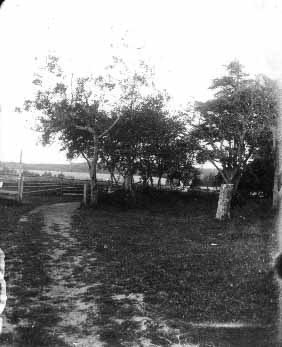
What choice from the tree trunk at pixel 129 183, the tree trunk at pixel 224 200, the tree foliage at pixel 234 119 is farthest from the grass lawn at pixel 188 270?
the tree trunk at pixel 129 183

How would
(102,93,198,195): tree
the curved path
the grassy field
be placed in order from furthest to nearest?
1. (102,93,198,195): tree
2. the grassy field
3. the curved path

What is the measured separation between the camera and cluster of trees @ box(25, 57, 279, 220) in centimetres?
2211

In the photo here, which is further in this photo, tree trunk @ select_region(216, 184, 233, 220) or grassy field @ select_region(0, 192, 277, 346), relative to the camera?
tree trunk @ select_region(216, 184, 233, 220)

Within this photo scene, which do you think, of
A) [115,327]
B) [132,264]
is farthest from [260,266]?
[115,327]

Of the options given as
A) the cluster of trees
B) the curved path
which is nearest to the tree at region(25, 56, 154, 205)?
the cluster of trees

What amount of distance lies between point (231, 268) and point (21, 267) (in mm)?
4696

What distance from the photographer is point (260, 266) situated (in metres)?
8.23

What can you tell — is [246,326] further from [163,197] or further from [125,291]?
[163,197]

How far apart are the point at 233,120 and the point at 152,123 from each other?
5793mm

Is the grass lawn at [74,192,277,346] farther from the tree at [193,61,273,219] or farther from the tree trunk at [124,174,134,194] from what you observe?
the tree trunk at [124,174,134,194]

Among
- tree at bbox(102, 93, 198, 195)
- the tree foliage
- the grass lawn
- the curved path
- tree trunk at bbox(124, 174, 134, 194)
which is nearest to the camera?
the curved path

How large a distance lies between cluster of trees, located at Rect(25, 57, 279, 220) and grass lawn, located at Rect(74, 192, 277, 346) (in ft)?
31.6

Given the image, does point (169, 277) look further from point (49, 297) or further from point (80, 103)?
point (80, 103)

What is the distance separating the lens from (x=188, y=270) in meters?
8.05
